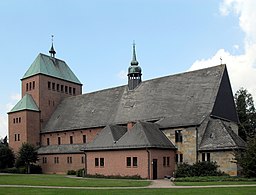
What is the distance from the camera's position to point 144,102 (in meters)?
56.1

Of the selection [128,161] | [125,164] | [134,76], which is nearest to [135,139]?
[128,161]

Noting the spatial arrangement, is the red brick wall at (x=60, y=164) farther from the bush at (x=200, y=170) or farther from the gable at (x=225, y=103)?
the gable at (x=225, y=103)

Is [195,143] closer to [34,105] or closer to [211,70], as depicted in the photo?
[211,70]

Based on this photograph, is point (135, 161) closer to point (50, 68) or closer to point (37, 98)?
point (37, 98)

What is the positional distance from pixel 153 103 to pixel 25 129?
26.2 m

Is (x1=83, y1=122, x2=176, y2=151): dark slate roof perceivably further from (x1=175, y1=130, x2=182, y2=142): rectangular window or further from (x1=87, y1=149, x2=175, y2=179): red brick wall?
(x1=175, y1=130, x2=182, y2=142): rectangular window

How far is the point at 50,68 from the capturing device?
73.1m

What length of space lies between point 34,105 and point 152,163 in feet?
110

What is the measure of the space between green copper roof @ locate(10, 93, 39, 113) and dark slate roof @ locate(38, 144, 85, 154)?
755cm

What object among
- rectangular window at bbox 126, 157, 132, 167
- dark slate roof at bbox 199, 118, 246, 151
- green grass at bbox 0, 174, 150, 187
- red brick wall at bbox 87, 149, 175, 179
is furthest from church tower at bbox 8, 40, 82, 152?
dark slate roof at bbox 199, 118, 246, 151

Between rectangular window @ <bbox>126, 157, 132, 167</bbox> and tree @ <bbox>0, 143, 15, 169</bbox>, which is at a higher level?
rectangular window @ <bbox>126, 157, 132, 167</bbox>

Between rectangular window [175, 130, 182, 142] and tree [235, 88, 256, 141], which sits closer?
rectangular window [175, 130, 182, 142]

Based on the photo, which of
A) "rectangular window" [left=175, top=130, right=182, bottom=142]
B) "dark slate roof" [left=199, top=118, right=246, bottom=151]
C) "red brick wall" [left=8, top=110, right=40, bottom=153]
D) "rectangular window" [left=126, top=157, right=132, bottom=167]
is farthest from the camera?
"red brick wall" [left=8, top=110, right=40, bottom=153]

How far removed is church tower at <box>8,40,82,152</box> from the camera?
6950 cm
